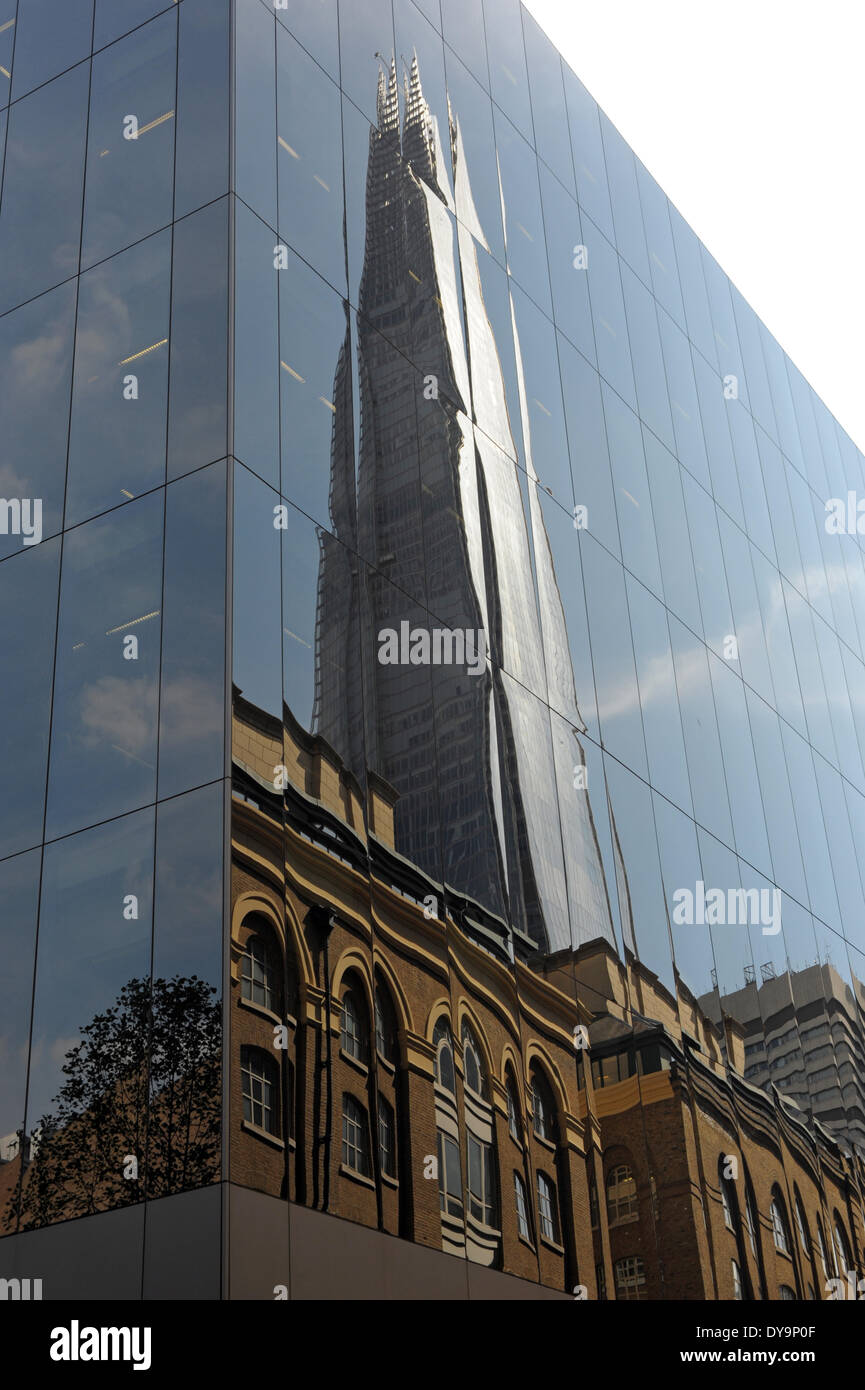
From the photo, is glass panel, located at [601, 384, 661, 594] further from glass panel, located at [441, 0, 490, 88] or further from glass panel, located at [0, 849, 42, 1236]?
glass panel, located at [0, 849, 42, 1236]

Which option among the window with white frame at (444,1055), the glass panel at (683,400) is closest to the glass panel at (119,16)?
the glass panel at (683,400)

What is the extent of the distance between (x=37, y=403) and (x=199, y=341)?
3754 mm

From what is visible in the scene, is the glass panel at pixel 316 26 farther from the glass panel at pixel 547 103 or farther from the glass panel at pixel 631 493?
the glass panel at pixel 631 493

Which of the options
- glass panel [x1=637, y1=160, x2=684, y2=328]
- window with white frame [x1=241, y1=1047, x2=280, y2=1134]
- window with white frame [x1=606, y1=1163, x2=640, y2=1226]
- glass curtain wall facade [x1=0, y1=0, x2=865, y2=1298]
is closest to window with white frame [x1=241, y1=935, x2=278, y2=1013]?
glass curtain wall facade [x1=0, y1=0, x2=865, y2=1298]

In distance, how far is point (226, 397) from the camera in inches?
728

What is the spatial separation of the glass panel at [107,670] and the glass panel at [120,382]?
1.76 feet

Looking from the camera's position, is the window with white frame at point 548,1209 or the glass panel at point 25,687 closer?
the glass panel at point 25,687

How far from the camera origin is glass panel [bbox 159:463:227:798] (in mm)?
16734

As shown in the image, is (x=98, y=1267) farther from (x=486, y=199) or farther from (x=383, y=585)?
(x=486, y=199)

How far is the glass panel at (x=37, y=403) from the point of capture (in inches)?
818

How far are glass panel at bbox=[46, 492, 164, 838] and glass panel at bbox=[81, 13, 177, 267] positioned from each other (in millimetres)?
5105

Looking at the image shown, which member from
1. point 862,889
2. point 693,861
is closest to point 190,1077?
point 693,861

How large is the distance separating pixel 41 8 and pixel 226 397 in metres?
Answer: 11.6

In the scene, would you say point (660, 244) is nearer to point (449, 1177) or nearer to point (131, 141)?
point (131, 141)
